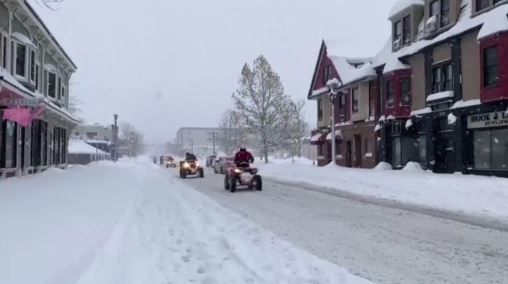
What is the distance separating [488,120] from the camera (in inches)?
958

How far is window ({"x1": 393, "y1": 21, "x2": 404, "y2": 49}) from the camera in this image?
3366 cm

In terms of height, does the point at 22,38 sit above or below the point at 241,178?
above

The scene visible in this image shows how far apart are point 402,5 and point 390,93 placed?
5582 mm

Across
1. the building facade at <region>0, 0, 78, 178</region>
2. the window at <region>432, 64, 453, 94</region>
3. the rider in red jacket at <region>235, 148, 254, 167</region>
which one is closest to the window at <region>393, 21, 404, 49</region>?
the window at <region>432, 64, 453, 94</region>

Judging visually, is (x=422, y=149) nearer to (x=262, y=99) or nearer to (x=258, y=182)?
(x=258, y=182)

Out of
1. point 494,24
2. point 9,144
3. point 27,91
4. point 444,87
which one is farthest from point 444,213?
point 9,144

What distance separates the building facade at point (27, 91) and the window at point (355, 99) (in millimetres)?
20236

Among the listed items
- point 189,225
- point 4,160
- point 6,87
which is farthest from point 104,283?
point 4,160

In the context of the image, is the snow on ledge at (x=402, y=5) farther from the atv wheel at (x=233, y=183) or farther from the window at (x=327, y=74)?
the atv wheel at (x=233, y=183)

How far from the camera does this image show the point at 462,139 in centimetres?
2619

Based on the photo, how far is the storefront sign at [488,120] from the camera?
23.4 metres

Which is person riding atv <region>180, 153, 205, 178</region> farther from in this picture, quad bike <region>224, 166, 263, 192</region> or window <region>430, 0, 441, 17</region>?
window <region>430, 0, 441, 17</region>

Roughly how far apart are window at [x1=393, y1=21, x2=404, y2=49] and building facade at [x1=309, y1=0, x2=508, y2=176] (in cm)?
6

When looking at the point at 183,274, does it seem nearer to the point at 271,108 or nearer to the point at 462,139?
the point at 462,139
